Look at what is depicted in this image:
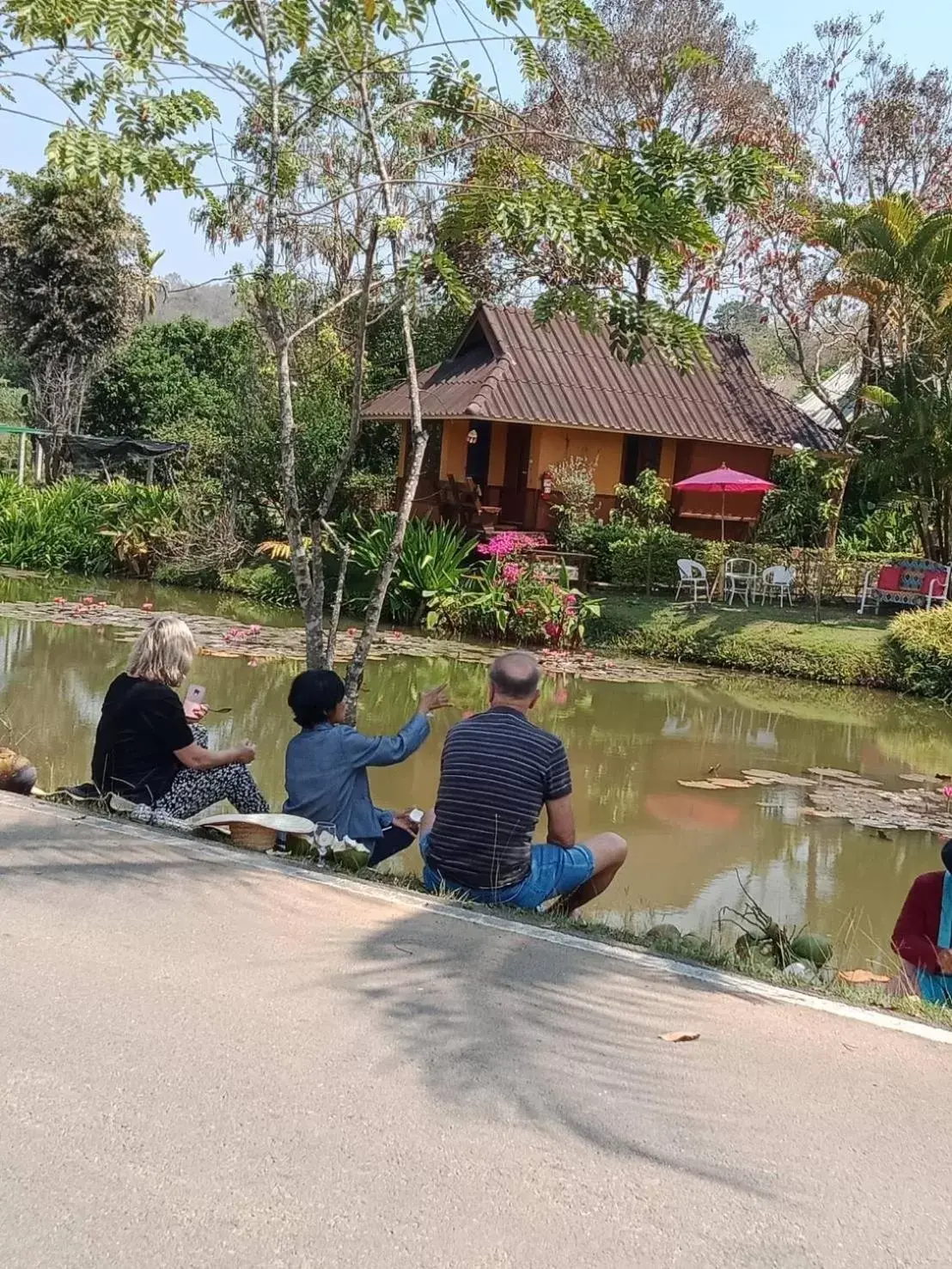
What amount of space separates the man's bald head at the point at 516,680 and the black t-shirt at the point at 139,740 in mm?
1618

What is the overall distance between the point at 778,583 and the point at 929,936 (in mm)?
15906

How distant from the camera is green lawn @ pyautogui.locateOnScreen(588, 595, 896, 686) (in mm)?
16641

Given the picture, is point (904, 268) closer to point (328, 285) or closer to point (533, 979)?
point (328, 285)

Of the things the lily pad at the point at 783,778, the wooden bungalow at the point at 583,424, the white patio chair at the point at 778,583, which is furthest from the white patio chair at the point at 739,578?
the lily pad at the point at 783,778

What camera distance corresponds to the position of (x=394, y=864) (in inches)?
284

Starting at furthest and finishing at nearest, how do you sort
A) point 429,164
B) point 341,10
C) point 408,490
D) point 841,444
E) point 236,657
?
point 841,444, point 236,657, point 429,164, point 408,490, point 341,10

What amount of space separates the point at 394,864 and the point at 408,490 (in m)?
2.18

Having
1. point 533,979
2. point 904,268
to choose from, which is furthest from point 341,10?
point 904,268

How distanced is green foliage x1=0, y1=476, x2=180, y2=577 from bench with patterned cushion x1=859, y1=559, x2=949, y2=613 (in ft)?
43.9

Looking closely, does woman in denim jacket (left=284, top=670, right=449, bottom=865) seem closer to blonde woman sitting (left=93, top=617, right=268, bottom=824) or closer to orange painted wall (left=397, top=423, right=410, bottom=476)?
blonde woman sitting (left=93, top=617, right=268, bottom=824)

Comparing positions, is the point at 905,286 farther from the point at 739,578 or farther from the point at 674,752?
the point at 674,752

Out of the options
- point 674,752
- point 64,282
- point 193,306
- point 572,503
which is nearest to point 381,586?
point 674,752

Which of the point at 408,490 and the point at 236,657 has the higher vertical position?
the point at 408,490

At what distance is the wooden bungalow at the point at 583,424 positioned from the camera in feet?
75.0
